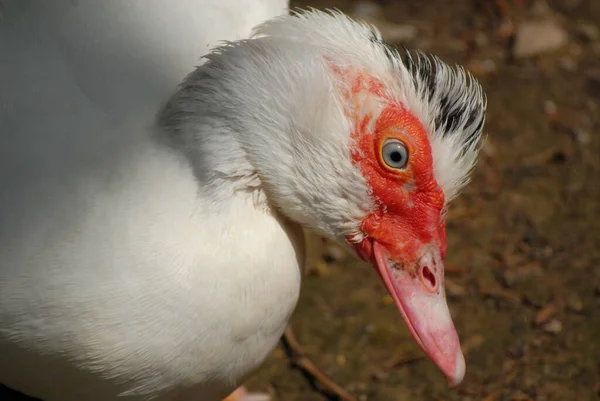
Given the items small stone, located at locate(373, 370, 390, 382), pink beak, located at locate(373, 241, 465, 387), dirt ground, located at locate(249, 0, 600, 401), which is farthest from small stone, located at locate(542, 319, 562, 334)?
pink beak, located at locate(373, 241, 465, 387)

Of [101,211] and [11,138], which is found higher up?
[11,138]

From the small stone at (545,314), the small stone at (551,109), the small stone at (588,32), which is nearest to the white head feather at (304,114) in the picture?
the small stone at (545,314)

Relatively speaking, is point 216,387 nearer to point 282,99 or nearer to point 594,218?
point 282,99

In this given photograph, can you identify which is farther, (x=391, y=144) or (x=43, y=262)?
(x=391, y=144)

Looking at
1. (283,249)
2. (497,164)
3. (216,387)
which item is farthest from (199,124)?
(497,164)

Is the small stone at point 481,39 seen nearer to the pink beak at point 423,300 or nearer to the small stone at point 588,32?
the small stone at point 588,32

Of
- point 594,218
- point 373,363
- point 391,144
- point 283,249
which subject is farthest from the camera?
point 594,218

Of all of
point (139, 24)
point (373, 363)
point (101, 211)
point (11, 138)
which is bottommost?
point (373, 363)

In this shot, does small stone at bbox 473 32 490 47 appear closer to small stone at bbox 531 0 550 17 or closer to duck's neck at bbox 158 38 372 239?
small stone at bbox 531 0 550 17
